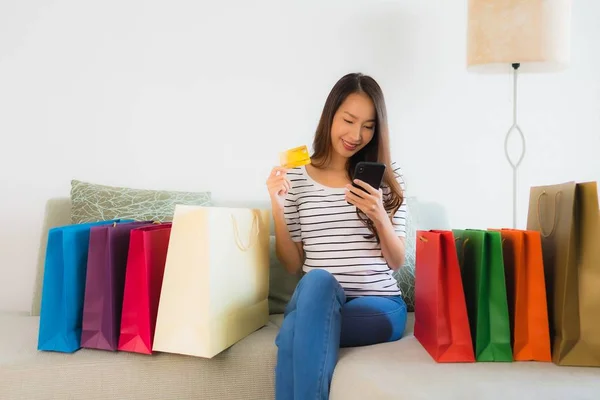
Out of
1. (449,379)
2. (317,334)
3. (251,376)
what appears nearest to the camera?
(449,379)

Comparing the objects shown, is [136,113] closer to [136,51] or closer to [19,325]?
[136,51]

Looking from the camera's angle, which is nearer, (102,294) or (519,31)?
(102,294)

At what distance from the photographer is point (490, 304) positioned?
1.19m

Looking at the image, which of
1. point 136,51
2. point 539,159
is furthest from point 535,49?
point 136,51

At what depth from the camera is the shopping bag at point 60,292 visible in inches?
48.8

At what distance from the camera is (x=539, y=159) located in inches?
90.3

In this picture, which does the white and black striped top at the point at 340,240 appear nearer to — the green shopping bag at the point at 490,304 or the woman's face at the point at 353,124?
the woman's face at the point at 353,124

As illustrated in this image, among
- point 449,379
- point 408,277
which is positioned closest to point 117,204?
point 408,277

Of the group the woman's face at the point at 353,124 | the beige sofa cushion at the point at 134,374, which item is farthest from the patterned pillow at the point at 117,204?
the woman's face at the point at 353,124

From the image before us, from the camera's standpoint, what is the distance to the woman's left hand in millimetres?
1355

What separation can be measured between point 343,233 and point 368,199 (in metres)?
0.17

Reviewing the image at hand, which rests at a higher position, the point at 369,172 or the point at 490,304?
the point at 369,172

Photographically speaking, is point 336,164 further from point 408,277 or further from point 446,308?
point 446,308

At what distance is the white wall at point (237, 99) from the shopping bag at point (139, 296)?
775 mm
